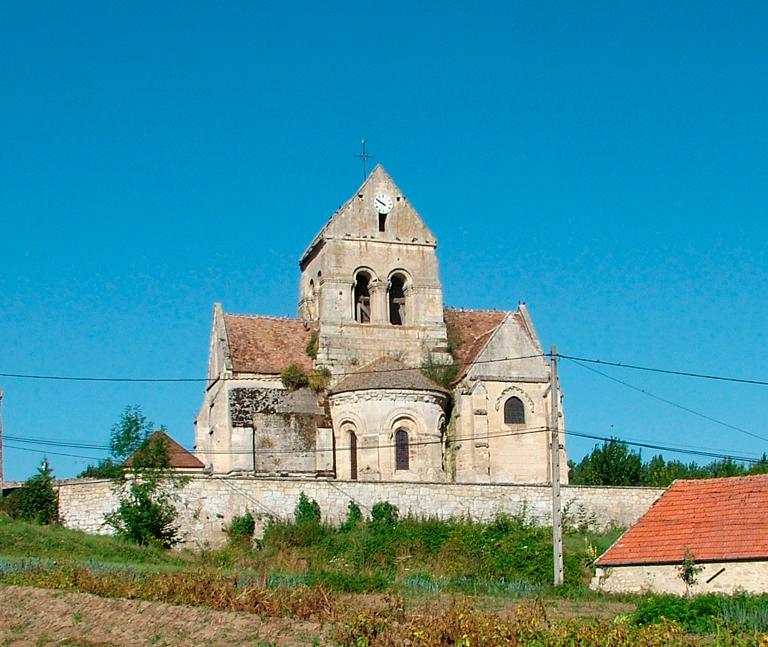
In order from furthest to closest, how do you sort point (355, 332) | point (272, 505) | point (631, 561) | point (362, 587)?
point (355, 332) → point (272, 505) → point (631, 561) → point (362, 587)

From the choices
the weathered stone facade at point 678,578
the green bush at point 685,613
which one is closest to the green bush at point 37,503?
the weathered stone facade at point 678,578

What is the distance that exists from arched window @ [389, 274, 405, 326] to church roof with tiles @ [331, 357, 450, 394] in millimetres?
3675

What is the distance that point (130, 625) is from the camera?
2425cm

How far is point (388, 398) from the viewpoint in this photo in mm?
46656

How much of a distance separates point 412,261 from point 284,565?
18.2 meters

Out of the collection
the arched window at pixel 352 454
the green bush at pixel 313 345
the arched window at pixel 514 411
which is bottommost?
the arched window at pixel 352 454

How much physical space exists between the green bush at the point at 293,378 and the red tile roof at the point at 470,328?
6.19 m

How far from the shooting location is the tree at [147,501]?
39.6 m

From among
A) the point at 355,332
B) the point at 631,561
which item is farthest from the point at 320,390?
the point at 631,561

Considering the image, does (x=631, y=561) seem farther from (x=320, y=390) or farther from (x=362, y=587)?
(x=320, y=390)

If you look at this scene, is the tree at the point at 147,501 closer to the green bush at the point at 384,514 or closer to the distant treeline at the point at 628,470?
the green bush at the point at 384,514

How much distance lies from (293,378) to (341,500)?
7.50m

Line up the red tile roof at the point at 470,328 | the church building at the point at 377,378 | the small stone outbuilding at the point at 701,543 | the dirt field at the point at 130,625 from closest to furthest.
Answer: the dirt field at the point at 130,625 < the small stone outbuilding at the point at 701,543 < the church building at the point at 377,378 < the red tile roof at the point at 470,328

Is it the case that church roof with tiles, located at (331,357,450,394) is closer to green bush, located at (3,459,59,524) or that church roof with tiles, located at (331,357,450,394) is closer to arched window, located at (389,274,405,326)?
arched window, located at (389,274,405,326)
